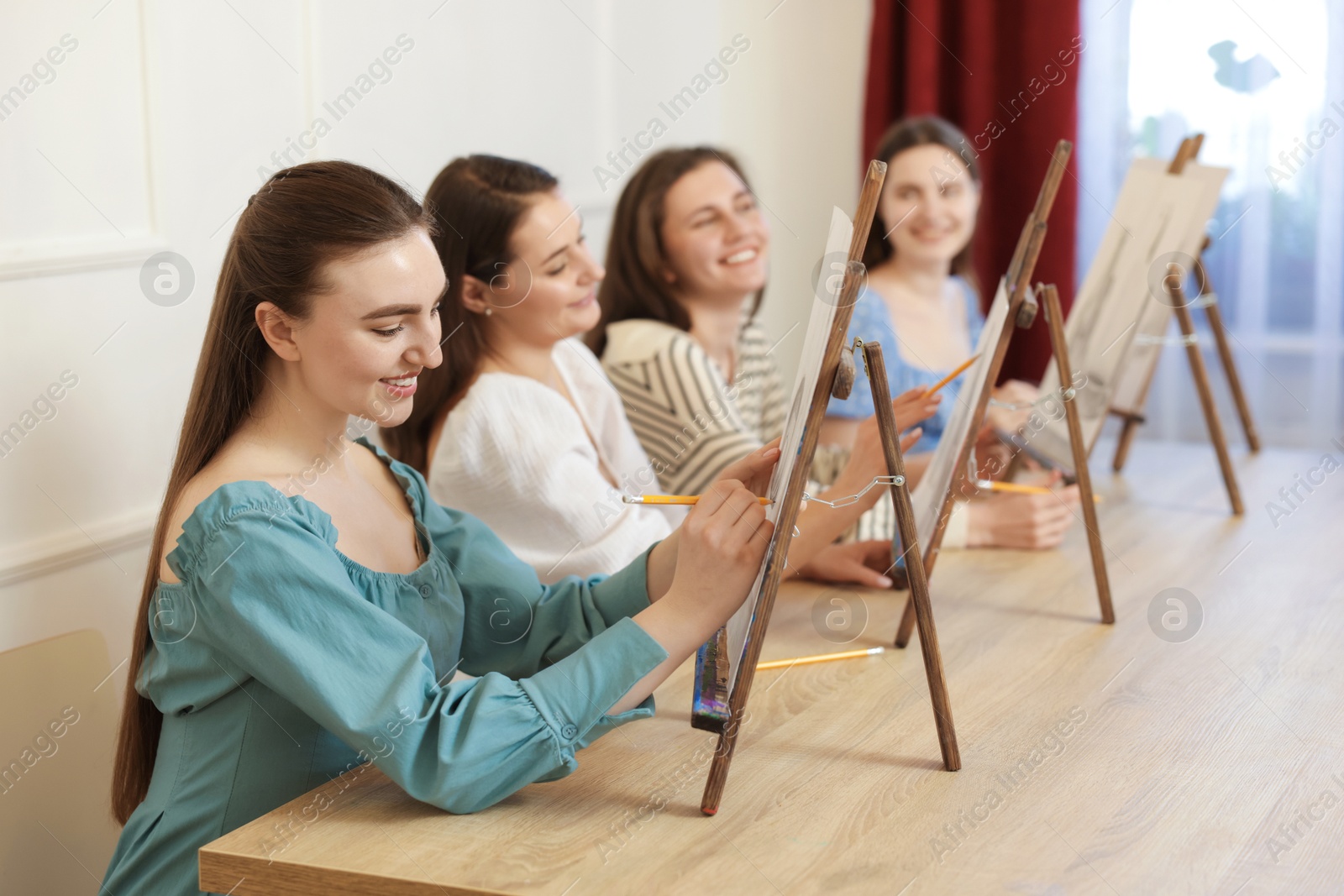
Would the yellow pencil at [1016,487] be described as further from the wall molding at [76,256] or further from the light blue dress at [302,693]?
the wall molding at [76,256]

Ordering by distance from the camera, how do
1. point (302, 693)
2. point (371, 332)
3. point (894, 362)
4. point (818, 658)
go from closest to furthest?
point (302, 693) < point (371, 332) < point (818, 658) < point (894, 362)

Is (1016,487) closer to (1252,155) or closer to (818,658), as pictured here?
(818,658)

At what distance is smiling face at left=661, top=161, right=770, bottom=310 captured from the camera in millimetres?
2184

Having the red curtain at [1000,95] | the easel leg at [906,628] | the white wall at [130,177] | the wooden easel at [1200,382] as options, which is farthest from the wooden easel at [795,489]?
the red curtain at [1000,95]

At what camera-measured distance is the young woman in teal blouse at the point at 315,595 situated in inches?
40.6

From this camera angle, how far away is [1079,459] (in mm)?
1573

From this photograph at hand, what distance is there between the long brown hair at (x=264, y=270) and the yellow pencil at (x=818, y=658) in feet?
1.95

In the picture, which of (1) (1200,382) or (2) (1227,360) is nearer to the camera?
(1) (1200,382)

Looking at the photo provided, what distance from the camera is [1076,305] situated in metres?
2.06

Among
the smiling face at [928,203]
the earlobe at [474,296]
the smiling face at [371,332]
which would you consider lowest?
the smiling face at [928,203]

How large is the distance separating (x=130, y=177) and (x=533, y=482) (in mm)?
639

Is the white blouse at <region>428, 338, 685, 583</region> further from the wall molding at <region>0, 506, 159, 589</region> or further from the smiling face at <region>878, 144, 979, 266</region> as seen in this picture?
the smiling face at <region>878, 144, 979, 266</region>

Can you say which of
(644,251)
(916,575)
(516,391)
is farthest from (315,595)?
(644,251)

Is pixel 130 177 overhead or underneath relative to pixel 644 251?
overhead
